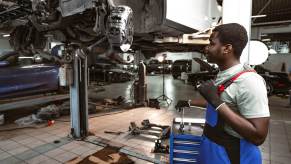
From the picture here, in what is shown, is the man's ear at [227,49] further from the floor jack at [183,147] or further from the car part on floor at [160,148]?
the car part on floor at [160,148]

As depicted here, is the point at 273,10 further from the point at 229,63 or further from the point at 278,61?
the point at 229,63

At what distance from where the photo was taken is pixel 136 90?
19.9 ft

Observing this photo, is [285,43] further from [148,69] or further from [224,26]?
[224,26]

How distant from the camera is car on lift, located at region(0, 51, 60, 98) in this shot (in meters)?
4.58

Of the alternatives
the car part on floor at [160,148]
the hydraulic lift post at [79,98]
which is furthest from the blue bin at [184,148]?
the hydraulic lift post at [79,98]

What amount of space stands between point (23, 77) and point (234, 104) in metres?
5.11

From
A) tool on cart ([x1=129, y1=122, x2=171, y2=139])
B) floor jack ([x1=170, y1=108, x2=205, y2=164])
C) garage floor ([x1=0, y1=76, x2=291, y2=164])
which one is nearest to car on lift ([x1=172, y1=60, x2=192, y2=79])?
garage floor ([x1=0, y1=76, x2=291, y2=164])

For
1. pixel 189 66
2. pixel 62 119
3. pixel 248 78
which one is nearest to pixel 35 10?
pixel 248 78

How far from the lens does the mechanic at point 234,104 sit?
3.33ft

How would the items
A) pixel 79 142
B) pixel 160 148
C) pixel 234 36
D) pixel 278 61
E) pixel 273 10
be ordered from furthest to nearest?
pixel 278 61, pixel 273 10, pixel 79 142, pixel 160 148, pixel 234 36

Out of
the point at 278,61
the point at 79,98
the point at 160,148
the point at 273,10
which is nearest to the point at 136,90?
the point at 79,98

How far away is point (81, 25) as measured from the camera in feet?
8.20

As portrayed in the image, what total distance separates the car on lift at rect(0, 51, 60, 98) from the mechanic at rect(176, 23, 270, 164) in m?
4.81

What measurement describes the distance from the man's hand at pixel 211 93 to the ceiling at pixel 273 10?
227 inches
